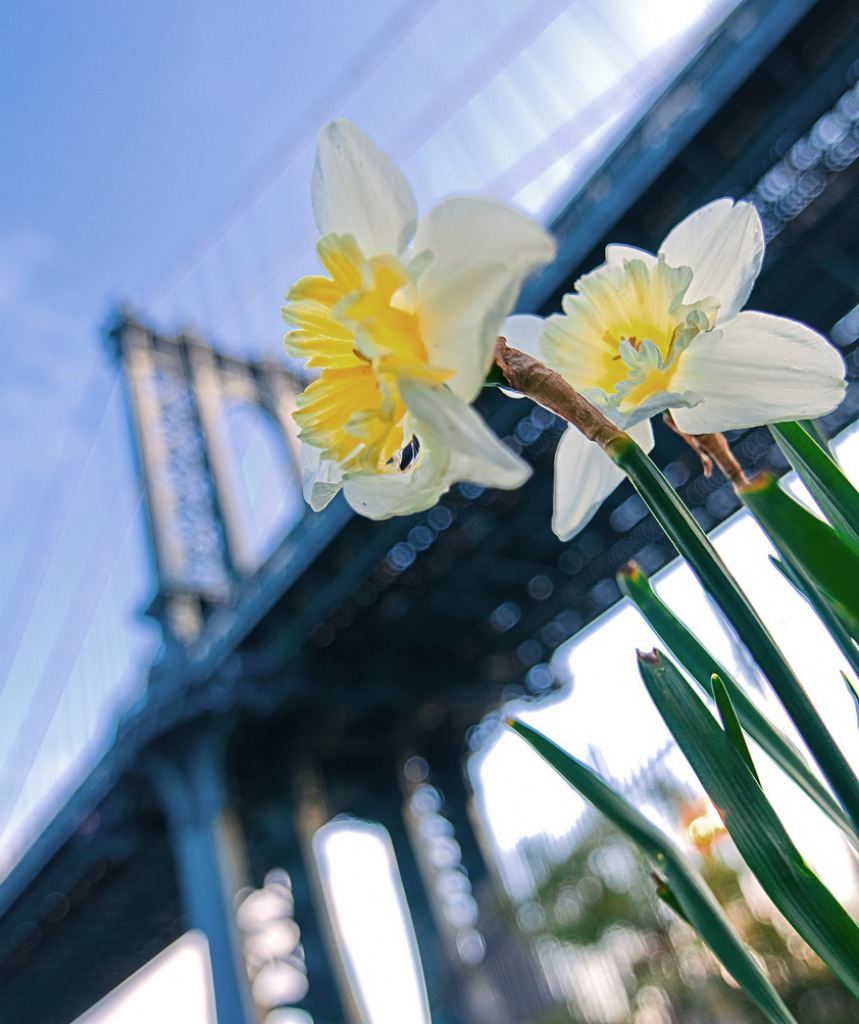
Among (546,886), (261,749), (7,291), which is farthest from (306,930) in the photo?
(7,291)

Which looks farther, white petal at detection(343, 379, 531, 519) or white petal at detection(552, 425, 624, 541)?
white petal at detection(552, 425, 624, 541)

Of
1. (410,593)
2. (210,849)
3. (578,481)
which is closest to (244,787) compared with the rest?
(210,849)

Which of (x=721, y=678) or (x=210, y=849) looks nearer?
(x=721, y=678)

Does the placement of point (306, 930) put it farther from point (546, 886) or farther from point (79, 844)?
point (79, 844)

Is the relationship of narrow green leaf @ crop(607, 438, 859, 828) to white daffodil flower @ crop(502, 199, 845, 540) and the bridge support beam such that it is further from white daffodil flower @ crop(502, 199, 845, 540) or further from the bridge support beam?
the bridge support beam

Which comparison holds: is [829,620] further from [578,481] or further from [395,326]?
[395,326]

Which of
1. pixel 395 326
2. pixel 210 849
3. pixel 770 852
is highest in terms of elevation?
pixel 210 849

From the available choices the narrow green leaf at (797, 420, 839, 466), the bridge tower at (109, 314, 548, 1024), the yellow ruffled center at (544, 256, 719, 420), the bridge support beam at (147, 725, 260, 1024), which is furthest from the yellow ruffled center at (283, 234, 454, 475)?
the bridge support beam at (147, 725, 260, 1024)
